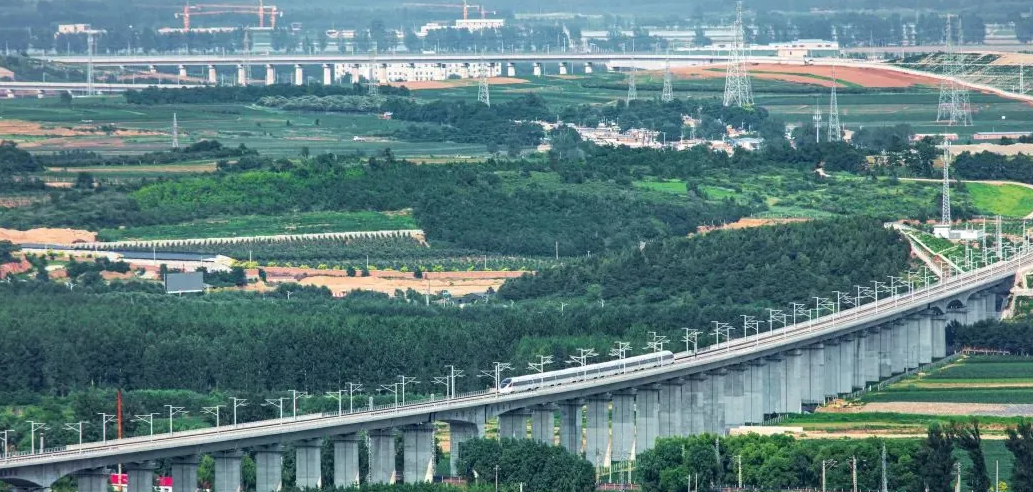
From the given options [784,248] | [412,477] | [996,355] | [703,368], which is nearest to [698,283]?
[784,248]

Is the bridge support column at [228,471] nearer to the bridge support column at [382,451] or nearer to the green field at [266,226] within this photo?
→ the bridge support column at [382,451]

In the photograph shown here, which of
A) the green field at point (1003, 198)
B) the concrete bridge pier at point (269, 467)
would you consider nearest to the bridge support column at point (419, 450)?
the concrete bridge pier at point (269, 467)

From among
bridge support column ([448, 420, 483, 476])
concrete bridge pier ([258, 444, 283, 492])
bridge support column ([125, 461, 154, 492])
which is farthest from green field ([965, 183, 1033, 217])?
bridge support column ([125, 461, 154, 492])

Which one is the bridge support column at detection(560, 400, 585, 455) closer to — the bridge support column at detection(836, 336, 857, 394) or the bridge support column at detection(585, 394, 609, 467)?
the bridge support column at detection(585, 394, 609, 467)

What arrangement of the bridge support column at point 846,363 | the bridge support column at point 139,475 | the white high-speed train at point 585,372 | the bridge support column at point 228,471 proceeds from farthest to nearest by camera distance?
the bridge support column at point 846,363, the white high-speed train at point 585,372, the bridge support column at point 228,471, the bridge support column at point 139,475

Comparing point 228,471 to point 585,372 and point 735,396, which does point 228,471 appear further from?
point 735,396

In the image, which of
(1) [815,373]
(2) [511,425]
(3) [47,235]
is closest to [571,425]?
(2) [511,425]
